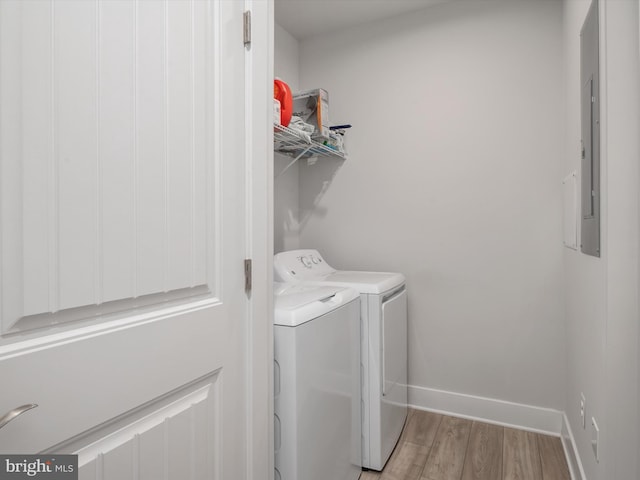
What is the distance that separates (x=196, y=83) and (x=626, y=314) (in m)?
1.42

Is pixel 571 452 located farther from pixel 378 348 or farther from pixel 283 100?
pixel 283 100

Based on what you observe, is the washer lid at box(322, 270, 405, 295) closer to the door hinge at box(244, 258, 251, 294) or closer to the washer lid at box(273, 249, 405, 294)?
the washer lid at box(273, 249, 405, 294)

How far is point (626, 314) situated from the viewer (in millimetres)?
1168

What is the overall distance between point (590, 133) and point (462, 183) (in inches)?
36.6

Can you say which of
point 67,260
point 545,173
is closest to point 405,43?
point 545,173

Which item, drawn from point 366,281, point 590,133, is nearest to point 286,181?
point 366,281

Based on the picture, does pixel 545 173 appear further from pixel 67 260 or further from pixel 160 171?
pixel 67 260

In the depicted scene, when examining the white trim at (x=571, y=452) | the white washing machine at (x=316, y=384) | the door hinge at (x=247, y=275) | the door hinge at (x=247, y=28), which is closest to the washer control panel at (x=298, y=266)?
the white washing machine at (x=316, y=384)

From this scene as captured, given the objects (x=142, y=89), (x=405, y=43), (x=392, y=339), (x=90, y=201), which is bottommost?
(x=392, y=339)

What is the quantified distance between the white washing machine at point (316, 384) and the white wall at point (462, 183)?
90cm

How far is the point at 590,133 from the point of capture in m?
1.39

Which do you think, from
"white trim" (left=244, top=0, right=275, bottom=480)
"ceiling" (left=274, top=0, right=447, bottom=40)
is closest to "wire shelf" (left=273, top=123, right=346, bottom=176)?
"white trim" (left=244, top=0, right=275, bottom=480)

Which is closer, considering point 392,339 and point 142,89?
point 142,89

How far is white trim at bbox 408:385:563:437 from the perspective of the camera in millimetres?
2113
